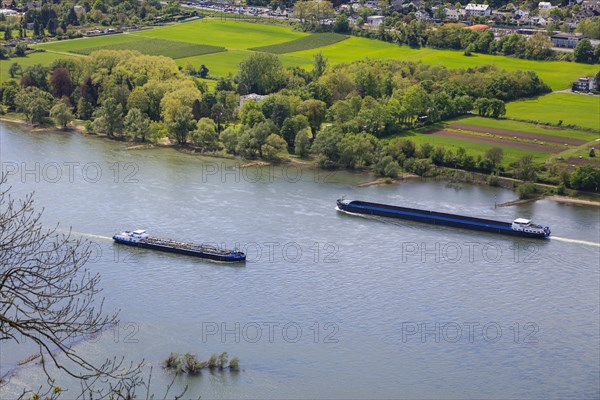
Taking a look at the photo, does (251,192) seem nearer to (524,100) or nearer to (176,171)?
(176,171)

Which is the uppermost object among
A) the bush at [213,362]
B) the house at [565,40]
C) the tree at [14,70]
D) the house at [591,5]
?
the house at [591,5]

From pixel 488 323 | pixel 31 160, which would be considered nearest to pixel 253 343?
pixel 488 323

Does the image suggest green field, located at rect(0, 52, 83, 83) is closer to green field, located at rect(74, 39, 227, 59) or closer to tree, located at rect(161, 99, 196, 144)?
green field, located at rect(74, 39, 227, 59)

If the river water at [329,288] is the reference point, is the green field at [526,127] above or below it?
above

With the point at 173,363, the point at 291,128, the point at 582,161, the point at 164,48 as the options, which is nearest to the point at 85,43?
the point at 164,48

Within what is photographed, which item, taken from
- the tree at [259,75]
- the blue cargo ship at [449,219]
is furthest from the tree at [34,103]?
the blue cargo ship at [449,219]

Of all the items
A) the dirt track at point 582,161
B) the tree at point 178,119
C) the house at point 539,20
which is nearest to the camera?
the dirt track at point 582,161

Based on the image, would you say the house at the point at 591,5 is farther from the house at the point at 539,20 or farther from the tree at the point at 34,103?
the tree at the point at 34,103

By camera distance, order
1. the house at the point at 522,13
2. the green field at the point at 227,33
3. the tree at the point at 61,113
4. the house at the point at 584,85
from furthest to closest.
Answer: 1. the house at the point at 522,13
2. the green field at the point at 227,33
3. the house at the point at 584,85
4. the tree at the point at 61,113
